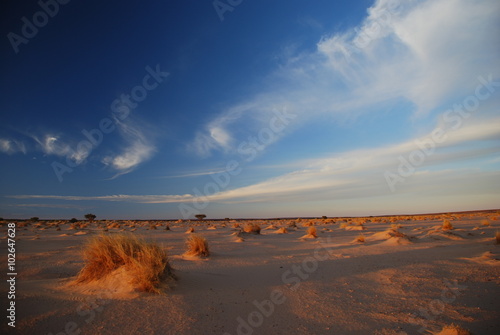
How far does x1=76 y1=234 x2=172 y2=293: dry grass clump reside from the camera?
19.0 feet

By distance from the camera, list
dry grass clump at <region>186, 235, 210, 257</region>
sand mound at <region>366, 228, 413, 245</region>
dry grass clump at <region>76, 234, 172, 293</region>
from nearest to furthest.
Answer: dry grass clump at <region>76, 234, 172, 293</region> < dry grass clump at <region>186, 235, 210, 257</region> < sand mound at <region>366, 228, 413, 245</region>

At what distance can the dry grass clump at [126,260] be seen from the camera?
579cm

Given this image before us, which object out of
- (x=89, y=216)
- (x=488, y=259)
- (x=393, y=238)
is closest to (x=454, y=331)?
(x=488, y=259)

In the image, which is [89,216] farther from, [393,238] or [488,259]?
[488,259]

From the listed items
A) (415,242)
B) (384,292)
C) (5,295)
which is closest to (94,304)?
(5,295)

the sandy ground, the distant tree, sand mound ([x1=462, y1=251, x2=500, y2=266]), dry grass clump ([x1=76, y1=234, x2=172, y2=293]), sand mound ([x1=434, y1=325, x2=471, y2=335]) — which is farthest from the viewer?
the distant tree

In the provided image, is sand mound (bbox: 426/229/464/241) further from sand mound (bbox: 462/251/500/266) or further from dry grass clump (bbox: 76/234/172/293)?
dry grass clump (bbox: 76/234/172/293)

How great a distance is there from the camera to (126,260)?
638 centimetres

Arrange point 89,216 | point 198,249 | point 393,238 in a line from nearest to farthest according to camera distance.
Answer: point 198,249, point 393,238, point 89,216

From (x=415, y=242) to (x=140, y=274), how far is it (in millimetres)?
14954

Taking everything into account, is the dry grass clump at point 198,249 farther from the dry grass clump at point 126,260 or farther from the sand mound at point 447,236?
the sand mound at point 447,236

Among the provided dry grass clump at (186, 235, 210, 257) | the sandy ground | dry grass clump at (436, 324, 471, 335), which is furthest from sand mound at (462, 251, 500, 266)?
dry grass clump at (186, 235, 210, 257)

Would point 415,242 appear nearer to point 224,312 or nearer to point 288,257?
point 288,257

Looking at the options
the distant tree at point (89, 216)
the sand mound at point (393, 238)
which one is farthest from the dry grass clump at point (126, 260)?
the distant tree at point (89, 216)
